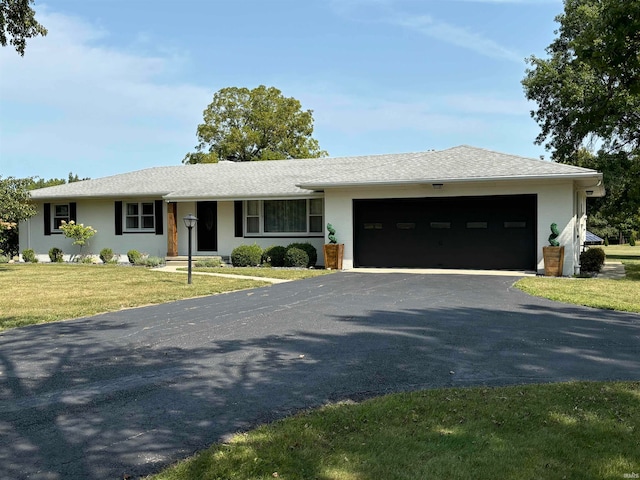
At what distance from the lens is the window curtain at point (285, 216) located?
62.8 ft

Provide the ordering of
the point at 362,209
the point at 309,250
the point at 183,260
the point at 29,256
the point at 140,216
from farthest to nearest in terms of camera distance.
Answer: the point at 29,256, the point at 140,216, the point at 183,260, the point at 309,250, the point at 362,209

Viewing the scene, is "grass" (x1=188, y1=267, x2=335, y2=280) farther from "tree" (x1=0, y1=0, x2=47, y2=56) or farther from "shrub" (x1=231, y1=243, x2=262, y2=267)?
"tree" (x1=0, y1=0, x2=47, y2=56)

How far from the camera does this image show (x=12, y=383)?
4.49 metres

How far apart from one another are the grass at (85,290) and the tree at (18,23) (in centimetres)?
547

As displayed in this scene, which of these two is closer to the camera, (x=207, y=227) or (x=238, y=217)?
(x=238, y=217)

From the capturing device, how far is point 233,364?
16.7 ft

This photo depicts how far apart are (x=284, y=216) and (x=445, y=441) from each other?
16.5 meters

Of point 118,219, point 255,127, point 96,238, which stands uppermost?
point 255,127

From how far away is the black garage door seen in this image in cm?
1577

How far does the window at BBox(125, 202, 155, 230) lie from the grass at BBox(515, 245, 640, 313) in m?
14.7

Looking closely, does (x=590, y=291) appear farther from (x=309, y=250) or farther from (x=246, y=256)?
(x=246, y=256)

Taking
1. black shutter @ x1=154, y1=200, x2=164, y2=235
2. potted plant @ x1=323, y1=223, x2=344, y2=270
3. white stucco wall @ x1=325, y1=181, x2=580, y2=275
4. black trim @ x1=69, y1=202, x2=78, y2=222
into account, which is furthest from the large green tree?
black trim @ x1=69, y1=202, x2=78, y2=222

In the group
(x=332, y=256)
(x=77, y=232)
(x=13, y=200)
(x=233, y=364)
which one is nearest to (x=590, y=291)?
(x=332, y=256)

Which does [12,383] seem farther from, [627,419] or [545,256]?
[545,256]
